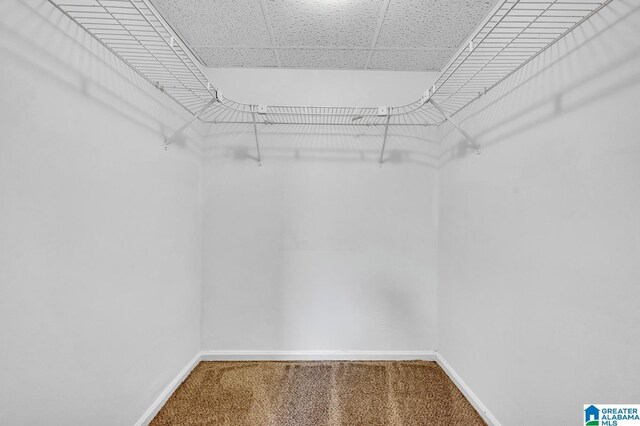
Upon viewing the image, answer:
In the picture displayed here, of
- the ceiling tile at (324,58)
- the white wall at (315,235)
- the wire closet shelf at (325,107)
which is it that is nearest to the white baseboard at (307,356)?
the white wall at (315,235)

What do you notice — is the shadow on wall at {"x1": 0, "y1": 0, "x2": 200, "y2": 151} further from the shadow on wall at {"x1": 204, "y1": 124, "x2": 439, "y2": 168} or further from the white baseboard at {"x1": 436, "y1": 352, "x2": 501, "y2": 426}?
the white baseboard at {"x1": 436, "y1": 352, "x2": 501, "y2": 426}

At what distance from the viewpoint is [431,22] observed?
62.3 inches

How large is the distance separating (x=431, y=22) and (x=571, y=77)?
2.69 ft

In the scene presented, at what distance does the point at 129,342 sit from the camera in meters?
1.30

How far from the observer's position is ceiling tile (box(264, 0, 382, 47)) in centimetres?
147

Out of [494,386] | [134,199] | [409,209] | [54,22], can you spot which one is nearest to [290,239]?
[409,209]

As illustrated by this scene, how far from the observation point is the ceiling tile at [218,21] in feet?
4.82

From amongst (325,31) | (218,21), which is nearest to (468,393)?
(325,31)

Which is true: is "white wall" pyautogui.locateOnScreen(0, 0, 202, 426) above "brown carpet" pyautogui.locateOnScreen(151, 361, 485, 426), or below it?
above

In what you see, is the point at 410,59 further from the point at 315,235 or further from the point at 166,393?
the point at 166,393

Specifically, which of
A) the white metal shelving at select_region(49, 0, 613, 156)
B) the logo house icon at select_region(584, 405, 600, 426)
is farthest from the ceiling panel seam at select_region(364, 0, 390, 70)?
the logo house icon at select_region(584, 405, 600, 426)

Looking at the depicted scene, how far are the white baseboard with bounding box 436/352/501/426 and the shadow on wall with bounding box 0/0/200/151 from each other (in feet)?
6.93

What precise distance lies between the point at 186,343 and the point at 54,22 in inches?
66.0

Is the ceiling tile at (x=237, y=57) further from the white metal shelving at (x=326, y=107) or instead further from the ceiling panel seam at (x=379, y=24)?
the ceiling panel seam at (x=379, y=24)
